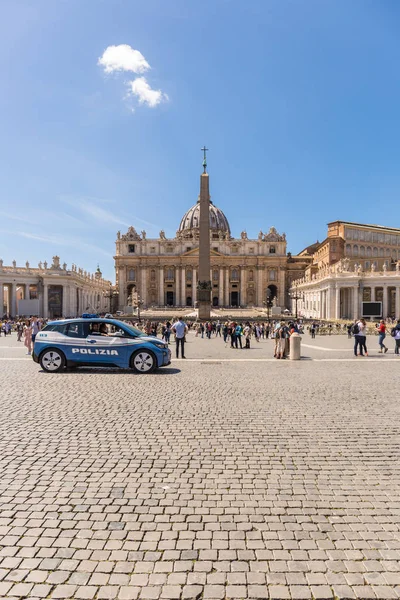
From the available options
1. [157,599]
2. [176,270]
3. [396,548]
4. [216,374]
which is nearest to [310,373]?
[216,374]

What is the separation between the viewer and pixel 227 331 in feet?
79.7

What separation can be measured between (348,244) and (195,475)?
6986 cm

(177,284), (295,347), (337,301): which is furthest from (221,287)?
(295,347)

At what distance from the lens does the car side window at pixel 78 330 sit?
1138 centimetres

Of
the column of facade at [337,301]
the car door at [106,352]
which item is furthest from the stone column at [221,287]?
the car door at [106,352]

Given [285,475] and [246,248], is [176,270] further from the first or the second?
[285,475]

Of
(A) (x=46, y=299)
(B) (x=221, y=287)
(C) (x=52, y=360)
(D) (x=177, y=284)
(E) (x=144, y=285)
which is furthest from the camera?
(E) (x=144, y=285)

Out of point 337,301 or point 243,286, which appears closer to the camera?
point 337,301

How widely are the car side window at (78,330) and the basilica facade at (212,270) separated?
7533 cm

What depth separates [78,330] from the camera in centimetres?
1138

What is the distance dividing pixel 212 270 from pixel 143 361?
78850 mm

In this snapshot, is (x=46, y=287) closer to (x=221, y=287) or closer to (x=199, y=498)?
(x=221, y=287)

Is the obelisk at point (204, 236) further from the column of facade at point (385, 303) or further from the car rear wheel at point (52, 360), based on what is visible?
the column of facade at point (385, 303)

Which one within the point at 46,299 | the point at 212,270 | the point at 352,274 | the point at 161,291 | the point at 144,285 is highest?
the point at 212,270
